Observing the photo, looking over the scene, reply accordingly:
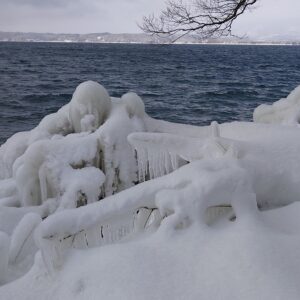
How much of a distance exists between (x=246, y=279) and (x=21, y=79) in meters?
28.8

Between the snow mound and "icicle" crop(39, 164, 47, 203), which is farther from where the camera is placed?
the snow mound

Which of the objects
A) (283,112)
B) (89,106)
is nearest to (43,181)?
(89,106)

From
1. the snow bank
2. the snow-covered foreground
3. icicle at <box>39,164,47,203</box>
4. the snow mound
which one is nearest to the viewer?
the snow-covered foreground

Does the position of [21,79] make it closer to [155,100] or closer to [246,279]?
[155,100]

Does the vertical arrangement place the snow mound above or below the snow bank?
above

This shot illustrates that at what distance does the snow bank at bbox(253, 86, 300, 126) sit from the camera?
6.45 metres

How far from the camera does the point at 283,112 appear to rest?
6.68 m

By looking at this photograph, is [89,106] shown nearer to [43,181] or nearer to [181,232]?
[43,181]

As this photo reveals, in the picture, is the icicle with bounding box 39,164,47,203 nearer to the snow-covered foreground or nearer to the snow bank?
the snow-covered foreground

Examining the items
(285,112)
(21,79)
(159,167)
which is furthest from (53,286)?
(21,79)

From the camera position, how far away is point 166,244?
9.73ft

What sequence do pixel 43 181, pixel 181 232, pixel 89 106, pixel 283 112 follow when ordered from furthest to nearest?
pixel 283 112
pixel 89 106
pixel 43 181
pixel 181 232

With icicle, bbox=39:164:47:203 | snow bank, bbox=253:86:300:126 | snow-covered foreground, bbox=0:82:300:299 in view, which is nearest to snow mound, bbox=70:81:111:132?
icicle, bbox=39:164:47:203

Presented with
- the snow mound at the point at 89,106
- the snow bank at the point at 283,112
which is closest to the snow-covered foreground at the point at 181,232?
the snow mound at the point at 89,106
